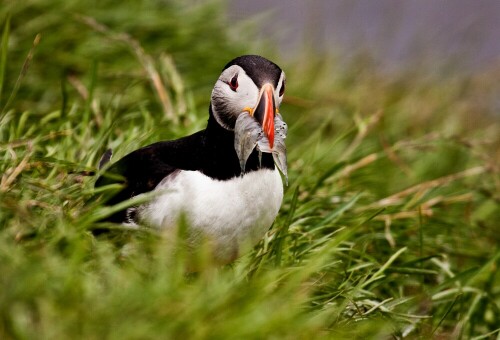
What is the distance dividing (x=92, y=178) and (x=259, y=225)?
1.80 ft

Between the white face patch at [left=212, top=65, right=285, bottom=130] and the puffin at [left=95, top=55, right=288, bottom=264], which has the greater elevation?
the white face patch at [left=212, top=65, right=285, bottom=130]

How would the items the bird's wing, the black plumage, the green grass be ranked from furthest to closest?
the bird's wing < the black plumage < the green grass

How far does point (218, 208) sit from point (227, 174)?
138mm

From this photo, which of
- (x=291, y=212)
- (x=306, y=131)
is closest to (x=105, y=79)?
(x=306, y=131)

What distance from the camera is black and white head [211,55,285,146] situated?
2791mm

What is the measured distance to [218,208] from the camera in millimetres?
2828

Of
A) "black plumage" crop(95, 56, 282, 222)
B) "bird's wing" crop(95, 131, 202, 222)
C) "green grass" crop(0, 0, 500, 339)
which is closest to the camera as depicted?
"green grass" crop(0, 0, 500, 339)

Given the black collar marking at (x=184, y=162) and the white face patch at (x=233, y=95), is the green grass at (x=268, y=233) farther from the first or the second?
the white face patch at (x=233, y=95)

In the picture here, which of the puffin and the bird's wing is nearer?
the puffin

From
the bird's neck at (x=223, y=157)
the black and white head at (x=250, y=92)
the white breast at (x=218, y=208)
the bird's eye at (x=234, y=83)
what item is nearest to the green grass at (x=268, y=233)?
the white breast at (x=218, y=208)

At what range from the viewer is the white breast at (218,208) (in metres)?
2.82

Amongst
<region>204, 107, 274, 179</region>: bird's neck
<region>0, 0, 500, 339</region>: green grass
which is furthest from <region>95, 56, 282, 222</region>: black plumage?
<region>0, 0, 500, 339</region>: green grass


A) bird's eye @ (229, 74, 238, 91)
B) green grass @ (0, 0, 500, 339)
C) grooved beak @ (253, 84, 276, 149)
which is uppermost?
bird's eye @ (229, 74, 238, 91)

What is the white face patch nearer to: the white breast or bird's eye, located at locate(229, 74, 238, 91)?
bird's eye, located at locate(229, 74, 238, 91)
